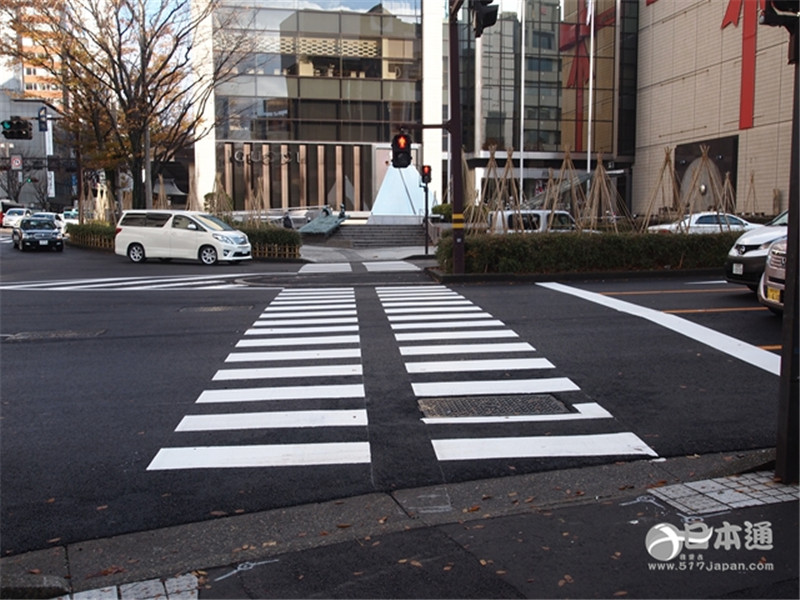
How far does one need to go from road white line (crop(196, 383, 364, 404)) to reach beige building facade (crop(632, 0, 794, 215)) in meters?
30.8

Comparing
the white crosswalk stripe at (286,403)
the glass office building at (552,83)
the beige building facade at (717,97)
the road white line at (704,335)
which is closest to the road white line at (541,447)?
the white crosswalk stripe at (286,403)

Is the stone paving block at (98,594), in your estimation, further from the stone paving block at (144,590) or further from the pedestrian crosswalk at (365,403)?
the pedestrian crosswalk at (365,403)

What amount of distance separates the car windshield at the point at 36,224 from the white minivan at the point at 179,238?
10.5 meters

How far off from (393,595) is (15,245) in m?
39.6

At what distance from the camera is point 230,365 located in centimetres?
932

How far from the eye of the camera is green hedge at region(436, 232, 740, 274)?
19391mm

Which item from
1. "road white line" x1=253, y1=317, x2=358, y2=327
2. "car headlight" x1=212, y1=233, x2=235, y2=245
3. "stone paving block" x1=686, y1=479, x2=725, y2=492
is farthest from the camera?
"car headlight" x1=212, y1=233, x2=235, y2=245

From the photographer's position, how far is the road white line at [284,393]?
773cm

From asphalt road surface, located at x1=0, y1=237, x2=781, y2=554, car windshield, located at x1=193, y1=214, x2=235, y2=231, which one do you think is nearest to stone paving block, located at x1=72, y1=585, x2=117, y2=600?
asphalt road surface, located at x1=0, y1=237, x2=781, y2=554

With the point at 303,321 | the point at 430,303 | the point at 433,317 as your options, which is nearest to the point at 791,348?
the point at 433,317

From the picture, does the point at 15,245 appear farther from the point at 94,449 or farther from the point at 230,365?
the point at 94,449

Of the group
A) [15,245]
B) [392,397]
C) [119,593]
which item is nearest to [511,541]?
[119,593]

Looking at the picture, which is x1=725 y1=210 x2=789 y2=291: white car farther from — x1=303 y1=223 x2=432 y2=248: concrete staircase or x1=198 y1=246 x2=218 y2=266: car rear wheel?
x1=303 y1=223 x2=432 y2=248: concrete staircase

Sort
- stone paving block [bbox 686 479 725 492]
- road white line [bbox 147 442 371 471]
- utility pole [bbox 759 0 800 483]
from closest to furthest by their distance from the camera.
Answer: utility pole [bbox 759 0 800 483]
stone paving block [bbox 686 479 725 492]
road white line [bbox 147 442 371 471]
